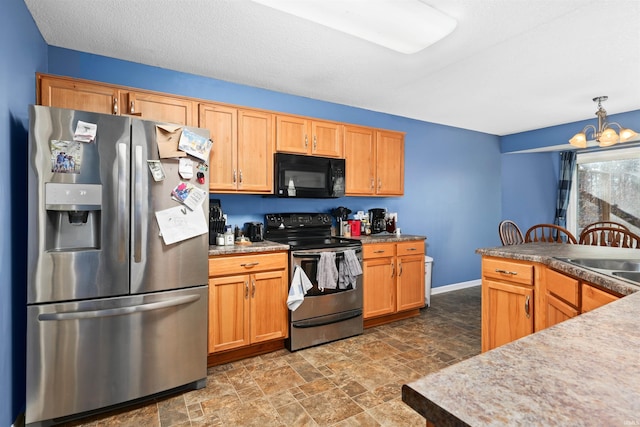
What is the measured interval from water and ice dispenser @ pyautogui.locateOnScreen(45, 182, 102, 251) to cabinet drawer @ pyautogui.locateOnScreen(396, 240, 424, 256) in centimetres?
275

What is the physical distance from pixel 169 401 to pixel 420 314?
283 centimetres

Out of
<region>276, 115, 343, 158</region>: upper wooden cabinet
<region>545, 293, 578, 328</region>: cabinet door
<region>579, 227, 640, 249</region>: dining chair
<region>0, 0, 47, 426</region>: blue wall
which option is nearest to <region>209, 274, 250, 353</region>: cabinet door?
<region>0, 0, 47, 426</region>: blue wall

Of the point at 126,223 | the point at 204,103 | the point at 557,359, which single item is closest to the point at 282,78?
the point at 204,103

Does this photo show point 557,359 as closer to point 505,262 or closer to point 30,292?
point 505,262

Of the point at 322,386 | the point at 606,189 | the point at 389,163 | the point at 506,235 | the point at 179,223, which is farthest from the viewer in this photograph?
the point at 606,189

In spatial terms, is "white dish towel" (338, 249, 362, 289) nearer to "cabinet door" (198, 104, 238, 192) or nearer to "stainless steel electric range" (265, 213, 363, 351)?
"stainless steel electric range" (265, 213, 363, 351)

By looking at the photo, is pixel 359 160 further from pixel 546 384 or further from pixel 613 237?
pixel 546 384

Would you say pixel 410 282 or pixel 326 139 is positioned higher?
pixel 326 139

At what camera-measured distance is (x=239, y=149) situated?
2889 mm

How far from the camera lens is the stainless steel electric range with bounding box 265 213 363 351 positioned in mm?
2820

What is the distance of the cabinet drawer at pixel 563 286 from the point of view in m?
1.68

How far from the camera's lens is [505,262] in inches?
87.2

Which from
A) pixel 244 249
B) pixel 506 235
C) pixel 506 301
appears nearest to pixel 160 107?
pixel 244 249

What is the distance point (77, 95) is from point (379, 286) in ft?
10.2
